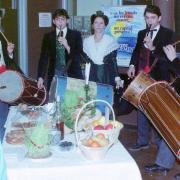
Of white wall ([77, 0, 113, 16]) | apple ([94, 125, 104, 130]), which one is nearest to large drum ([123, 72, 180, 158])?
apple ([94, 125, 104, 130])

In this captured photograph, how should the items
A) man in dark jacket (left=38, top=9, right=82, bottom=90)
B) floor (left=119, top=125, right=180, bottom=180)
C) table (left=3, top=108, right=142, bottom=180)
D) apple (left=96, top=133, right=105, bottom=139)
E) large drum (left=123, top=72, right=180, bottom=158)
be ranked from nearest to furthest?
table (left=3, top=108, right=142, bottom=180), apple (left=96, top=133, right=105, bottom=139), large drum (left=123, top=72, right=180, bottom=158), floor (left=119, top=125, right=180, bottom=180), man in dark jacket (left=38, top=9, right=82, bottom=90)

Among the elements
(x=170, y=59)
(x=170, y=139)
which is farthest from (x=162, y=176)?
(x=170, y=59)

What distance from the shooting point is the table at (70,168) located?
1865 mm

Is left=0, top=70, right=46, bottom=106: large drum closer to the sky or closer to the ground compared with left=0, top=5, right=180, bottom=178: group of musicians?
closer to the ground

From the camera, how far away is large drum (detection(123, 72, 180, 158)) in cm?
281

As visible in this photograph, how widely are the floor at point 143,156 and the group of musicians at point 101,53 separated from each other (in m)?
0.09

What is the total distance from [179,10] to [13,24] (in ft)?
6.53

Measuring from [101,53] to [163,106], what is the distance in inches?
50.8

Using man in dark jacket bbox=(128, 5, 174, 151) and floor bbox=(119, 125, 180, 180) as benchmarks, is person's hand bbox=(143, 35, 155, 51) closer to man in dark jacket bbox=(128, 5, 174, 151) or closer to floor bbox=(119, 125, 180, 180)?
man in dark jacket bbox=(128, 5, 174, 151)

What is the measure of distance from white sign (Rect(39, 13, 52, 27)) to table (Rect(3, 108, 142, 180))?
3635mm

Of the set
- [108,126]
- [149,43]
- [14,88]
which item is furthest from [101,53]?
[108,126]

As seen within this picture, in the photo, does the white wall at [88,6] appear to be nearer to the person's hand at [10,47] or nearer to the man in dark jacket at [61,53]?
the man in dark jacket at [61,53]

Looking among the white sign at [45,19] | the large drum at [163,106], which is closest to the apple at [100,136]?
the large drum at [163,106]

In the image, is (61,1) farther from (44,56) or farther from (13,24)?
(44,56)
